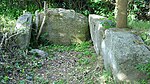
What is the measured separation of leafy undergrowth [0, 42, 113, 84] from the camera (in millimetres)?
5067

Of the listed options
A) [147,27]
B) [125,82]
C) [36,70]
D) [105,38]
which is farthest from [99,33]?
[125,82]

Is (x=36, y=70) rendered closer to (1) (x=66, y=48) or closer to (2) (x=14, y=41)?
(2) (x=14, y=41)

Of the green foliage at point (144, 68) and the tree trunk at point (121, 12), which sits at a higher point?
the tree trunk at point (121, 12)

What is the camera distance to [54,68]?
19.1ft

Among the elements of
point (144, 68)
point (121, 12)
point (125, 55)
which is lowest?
point (144, 68)

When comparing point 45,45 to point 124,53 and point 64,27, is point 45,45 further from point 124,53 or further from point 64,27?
point 124,53

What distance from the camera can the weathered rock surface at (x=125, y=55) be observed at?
13.6 ft

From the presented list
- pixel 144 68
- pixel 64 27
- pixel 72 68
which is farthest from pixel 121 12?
pixel 64 27

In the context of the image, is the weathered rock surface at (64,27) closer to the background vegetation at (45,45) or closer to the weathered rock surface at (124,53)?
→ the background vegetation at (45,45)

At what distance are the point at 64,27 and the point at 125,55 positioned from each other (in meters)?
3.63

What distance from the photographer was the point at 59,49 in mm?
Answer: 7086

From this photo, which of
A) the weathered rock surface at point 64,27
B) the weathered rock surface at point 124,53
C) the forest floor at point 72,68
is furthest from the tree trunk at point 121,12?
the weathered rock surface at point 64,27

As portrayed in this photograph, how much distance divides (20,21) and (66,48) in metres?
1.50

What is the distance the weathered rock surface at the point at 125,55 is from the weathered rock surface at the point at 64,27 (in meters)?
2.56
